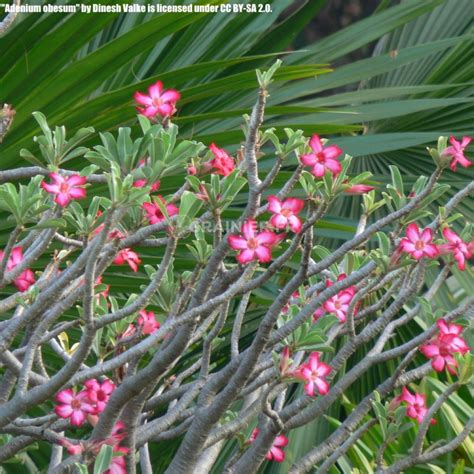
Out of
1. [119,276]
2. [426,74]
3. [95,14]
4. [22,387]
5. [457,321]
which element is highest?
[426,74]

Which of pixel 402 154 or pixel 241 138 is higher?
pixel 402 154

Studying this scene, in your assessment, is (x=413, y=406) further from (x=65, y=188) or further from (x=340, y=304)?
(x=65, y=188)

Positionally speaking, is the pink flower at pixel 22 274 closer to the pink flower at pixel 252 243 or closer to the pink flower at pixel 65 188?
the pink flower at pixel 65 188

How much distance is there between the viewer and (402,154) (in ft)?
9.73

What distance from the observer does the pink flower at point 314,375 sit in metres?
1.19

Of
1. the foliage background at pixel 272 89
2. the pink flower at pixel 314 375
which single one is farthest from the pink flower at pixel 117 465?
the foliage background at pixel 272 89

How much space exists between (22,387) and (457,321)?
1.88ft

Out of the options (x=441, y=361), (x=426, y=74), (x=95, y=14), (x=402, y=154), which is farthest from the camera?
(x=426, y=74)

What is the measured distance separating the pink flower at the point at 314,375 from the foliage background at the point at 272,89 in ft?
2.11

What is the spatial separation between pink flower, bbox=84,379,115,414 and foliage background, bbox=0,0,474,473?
2.00 ft

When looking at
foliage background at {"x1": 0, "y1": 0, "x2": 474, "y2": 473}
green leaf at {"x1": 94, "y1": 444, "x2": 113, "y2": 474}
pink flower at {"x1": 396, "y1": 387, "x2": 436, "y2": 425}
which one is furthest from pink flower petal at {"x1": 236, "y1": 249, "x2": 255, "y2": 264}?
foliage background at {"x1": 0, "y1": 0, "x2": 474, "y2": 473}

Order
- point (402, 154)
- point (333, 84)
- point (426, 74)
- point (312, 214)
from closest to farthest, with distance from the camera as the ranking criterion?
point (312, 214) < point (333, 84) < point (402, 154) < point (426, 74)

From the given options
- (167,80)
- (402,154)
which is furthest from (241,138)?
(402,154)

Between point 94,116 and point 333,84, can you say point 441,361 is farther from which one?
point 333,84
